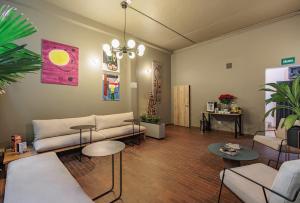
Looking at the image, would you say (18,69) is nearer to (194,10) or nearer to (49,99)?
(49,99)

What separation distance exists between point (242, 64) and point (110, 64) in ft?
14.6

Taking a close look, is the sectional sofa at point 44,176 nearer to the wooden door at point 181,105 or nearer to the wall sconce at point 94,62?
the wall sconce at point 94,62

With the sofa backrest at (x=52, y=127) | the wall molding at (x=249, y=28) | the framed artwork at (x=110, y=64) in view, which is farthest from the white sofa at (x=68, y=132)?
the wall molding at (x=249, y=28)

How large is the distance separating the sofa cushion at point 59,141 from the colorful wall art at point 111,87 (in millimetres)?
1472

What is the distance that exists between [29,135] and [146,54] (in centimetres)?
458

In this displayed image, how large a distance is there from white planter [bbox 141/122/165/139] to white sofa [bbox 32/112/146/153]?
0.56 m

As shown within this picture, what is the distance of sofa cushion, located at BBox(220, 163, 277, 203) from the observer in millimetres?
1330

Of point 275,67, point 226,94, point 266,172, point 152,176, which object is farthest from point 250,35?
point 152,176

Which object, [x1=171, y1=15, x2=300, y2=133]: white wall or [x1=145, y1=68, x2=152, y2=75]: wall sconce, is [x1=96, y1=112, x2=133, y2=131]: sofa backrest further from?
[x1=171, y1=15, x2=300, y2=133]: white wall

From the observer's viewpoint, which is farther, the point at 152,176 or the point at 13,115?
the point at 13,115

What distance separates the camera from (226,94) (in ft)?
17.8

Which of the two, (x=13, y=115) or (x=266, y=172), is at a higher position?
(x=13, y=115)

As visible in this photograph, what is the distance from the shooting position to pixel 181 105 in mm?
6832

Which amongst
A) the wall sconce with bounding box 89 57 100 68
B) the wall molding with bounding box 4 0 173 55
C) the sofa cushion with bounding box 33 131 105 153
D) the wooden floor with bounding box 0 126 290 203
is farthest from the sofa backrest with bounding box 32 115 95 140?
the wall molding with bounding box 4 0 173 55
